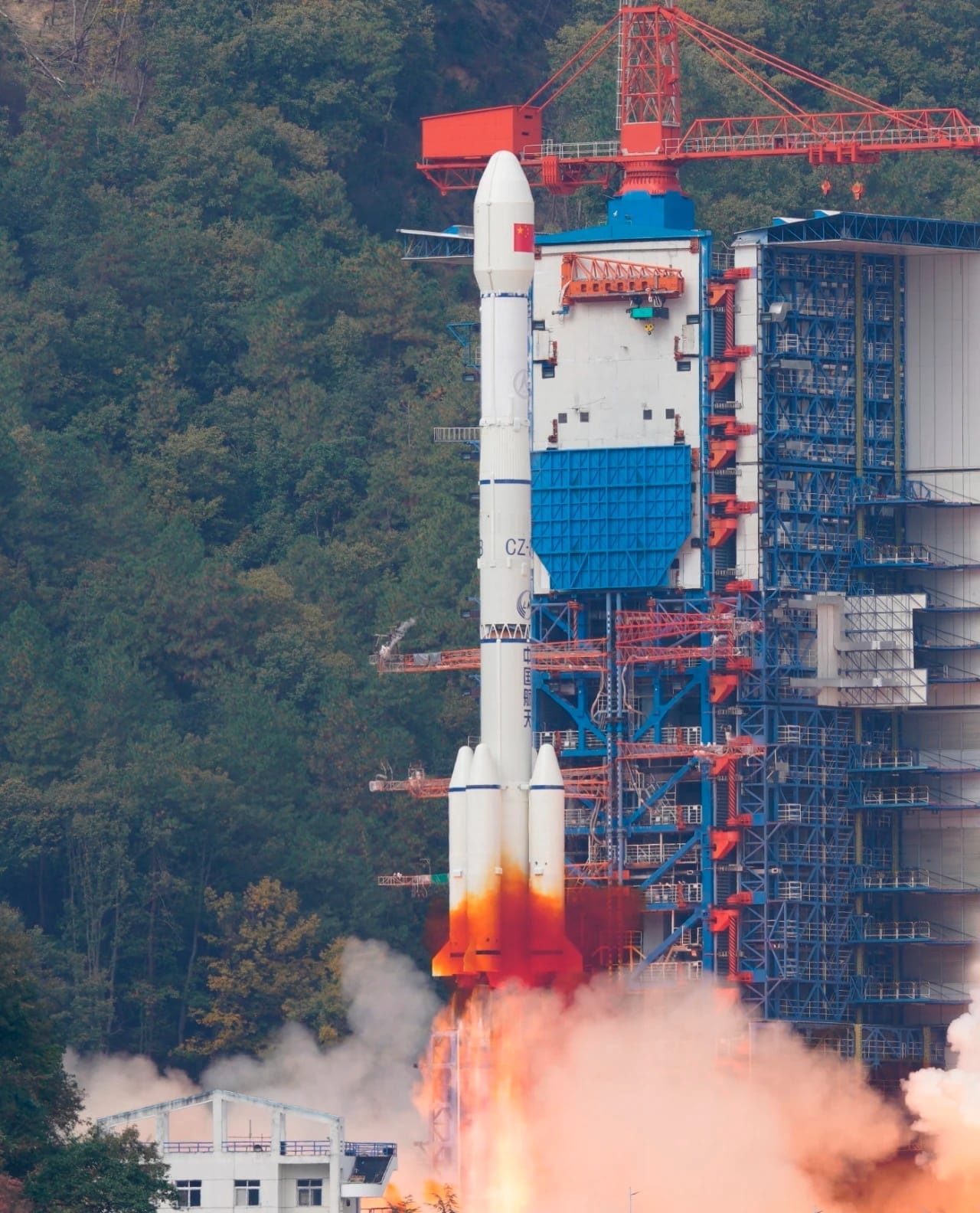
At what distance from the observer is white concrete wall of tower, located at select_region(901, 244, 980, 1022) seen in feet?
398

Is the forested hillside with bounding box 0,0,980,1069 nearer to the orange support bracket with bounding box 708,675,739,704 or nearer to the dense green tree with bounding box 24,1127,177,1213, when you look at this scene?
the orange support bracket with bounding box 708,675,739,704

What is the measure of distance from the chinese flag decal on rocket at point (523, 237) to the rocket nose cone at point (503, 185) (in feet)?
2.11

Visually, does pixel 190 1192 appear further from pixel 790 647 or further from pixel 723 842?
pixel 790 647

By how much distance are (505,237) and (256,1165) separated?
2437cm

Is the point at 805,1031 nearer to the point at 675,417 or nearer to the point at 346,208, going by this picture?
the point at 675,417

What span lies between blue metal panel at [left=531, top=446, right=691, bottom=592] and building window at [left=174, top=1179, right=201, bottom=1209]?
20.6m

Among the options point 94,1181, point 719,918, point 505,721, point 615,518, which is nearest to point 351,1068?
point 719,918

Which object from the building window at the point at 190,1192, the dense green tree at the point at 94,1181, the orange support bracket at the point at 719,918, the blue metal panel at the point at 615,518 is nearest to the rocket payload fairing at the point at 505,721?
the blue metal panel at the point at 615,518

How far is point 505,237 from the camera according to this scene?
112125mm

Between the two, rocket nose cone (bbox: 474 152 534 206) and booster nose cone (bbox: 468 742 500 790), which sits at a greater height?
rocket nose cone (bbox: 474 152 534 206)

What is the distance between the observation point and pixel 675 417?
118 metres

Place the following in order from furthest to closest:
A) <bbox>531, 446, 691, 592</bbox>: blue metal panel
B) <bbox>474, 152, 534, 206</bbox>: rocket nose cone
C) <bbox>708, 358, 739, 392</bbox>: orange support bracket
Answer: <bbox>708, 358, 739, 392</bbox>: orange support bracket, <bbox>531, 446, 691, 592</bbox>: blue metal panel, <bbox>474, 152, 534, 206</bbox>: rocket nose cone

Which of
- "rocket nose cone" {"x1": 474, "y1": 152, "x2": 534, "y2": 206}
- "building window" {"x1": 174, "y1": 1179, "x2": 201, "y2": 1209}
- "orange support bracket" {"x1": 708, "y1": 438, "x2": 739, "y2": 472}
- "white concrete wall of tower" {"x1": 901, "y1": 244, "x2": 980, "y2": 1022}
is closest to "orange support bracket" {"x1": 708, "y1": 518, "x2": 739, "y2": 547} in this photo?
"orange support bracket" {"x1": 708, "y1": 438, "x2": 739, "y2": 472}

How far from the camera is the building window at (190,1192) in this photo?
105625mm
